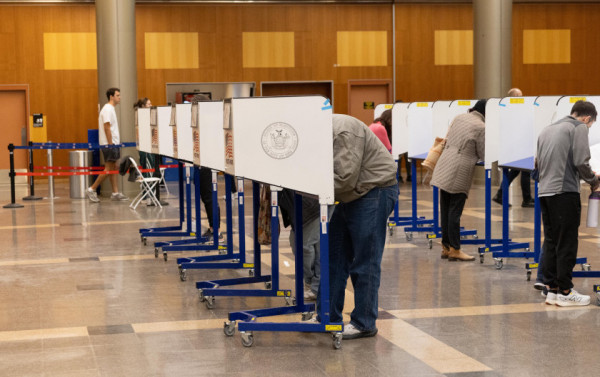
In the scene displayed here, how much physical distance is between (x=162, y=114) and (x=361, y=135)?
4.77m

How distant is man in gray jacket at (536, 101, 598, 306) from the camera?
688 centimetres

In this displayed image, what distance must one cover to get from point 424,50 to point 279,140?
18.6 metres

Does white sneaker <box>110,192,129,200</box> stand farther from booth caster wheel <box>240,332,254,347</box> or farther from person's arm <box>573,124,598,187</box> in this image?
booth caster wheel <box>240,332,254,347</box>

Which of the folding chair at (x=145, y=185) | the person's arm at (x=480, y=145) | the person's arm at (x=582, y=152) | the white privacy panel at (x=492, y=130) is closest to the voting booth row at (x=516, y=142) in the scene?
the white privacy panel at (x=492, y=130)

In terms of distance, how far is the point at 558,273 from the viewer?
7.07m

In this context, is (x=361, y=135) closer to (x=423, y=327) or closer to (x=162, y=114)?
(x=423, y=327)

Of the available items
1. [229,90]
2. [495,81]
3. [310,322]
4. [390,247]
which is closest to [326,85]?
[229,90]

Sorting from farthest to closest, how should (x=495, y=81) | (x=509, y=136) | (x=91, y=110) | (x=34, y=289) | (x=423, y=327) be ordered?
(x=91, y=110)
(x=495, y=81)
(x=509, y=136)
(x=34, y=289)
(x=423, y=327)

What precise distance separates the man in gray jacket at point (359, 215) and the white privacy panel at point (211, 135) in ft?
5.79

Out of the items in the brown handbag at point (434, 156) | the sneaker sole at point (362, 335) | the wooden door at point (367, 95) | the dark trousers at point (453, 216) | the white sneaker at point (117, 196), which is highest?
the wooden door at point (367, 95)

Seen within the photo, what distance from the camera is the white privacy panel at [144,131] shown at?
1103cm

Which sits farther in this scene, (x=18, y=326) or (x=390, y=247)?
(x=390, y=247)

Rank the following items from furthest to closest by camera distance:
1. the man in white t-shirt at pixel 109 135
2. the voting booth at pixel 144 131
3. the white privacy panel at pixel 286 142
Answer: the man in white t-shirt at pixel 109 135, the voting booth at pixel 144 131, the white privacy panel at pixel 286 142

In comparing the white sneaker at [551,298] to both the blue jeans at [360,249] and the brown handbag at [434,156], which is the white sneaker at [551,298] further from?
the brown handbag at [434,156]
